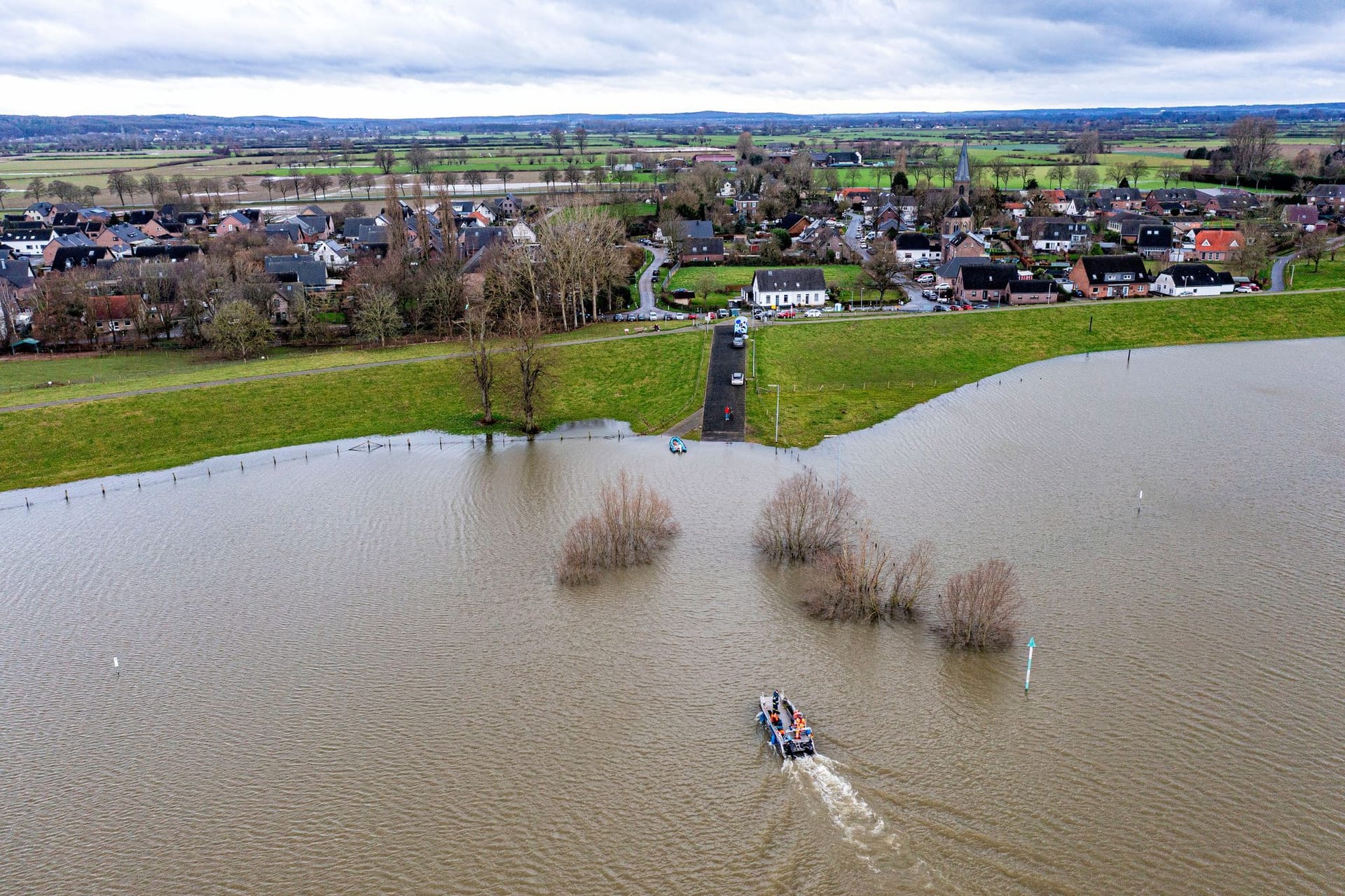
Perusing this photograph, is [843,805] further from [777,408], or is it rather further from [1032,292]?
[1032,292]

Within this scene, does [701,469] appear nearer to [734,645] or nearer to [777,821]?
[734,645]

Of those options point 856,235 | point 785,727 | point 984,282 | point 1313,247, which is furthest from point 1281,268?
point 785,727

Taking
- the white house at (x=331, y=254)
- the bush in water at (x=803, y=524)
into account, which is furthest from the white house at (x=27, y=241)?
the bush in water at (x=803, y=524)

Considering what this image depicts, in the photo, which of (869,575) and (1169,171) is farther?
(1169,171)

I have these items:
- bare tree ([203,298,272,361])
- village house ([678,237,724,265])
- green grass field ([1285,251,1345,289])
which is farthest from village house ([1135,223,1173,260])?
bare tree ([203,298,272,361])

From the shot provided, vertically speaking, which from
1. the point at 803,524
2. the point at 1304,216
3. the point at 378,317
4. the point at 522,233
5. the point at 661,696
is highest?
the point at 1304,216

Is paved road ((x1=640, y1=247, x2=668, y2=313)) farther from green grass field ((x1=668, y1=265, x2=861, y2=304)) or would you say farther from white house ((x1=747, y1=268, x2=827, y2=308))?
white house ((x1=747, y1=268, x2=827, y2=308))

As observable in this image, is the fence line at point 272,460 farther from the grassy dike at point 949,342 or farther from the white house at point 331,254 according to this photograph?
the white house at point 331,254
